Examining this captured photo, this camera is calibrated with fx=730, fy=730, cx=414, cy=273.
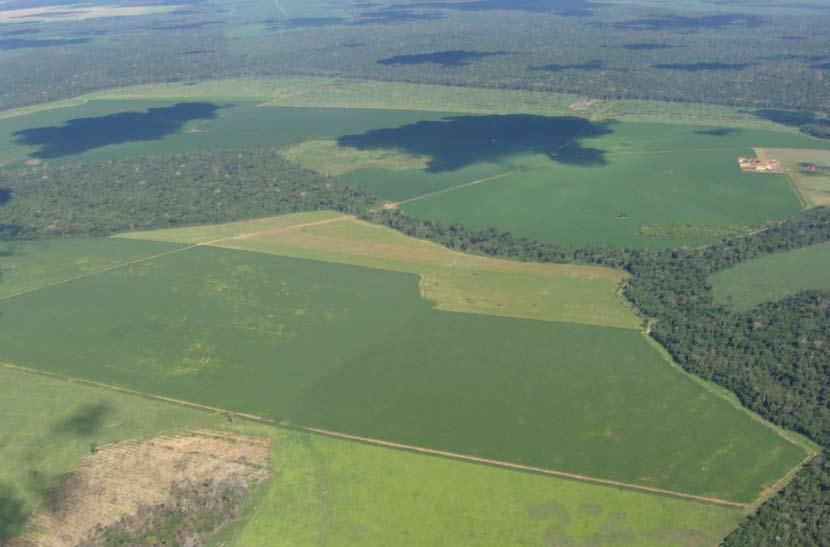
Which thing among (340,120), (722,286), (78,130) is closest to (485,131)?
(340,120)

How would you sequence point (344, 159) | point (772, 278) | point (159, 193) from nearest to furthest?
point (772, 278)
point (159, 193)
point (344, 159)

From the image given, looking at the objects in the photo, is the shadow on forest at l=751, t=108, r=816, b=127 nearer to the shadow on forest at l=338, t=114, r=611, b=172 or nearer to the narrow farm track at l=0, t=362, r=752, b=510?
the shadow on forest at l=338, t=114, r=611, b=172

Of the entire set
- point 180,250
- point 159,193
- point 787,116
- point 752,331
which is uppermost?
point 787,116

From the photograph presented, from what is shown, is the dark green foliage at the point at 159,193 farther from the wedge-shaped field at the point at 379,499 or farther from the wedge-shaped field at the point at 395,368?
the wedge-shaped field at the point at 379,499

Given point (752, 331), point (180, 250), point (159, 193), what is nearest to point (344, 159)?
point (159, 193)

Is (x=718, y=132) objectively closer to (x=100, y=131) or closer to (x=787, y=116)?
(x=787, y=116)

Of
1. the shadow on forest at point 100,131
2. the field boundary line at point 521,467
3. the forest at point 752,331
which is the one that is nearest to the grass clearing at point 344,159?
the forest at point 752,331
